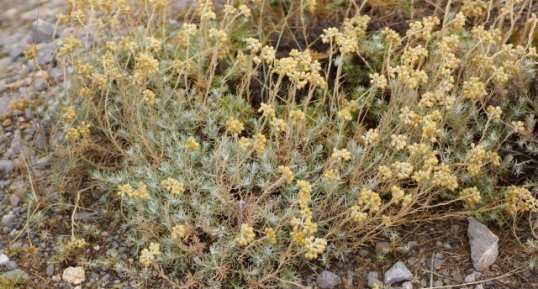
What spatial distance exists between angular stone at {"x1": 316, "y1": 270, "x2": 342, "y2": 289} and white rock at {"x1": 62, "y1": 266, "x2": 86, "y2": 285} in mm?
1317

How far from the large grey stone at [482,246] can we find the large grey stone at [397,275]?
0.39m

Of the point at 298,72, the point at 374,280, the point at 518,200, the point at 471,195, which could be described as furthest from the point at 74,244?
the point at 518,200

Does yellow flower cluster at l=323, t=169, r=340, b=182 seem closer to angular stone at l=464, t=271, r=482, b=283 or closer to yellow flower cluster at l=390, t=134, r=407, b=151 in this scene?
A: yellow flower cluster at l=390, t=134, r=407, b=151

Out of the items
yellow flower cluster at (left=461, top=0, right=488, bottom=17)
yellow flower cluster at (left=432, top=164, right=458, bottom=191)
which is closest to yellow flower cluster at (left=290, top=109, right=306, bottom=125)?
yellow flower cluster at (left=432, top=164, right=458, bottom=191)

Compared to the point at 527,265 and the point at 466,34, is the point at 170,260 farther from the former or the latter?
the point at 466,34

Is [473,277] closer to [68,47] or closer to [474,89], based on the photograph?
[474,89]

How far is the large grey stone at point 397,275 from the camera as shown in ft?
11.5

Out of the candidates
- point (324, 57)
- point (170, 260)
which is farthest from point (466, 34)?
point (170, 260)

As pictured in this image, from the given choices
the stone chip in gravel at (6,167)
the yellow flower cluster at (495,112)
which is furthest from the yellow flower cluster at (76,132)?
the yellow flower cluster at (495,112)

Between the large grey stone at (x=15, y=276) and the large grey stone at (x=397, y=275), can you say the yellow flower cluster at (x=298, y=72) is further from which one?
the large grey stone at (x=15, y=276)

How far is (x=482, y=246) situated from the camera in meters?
3.59

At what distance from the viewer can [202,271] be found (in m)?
3.43

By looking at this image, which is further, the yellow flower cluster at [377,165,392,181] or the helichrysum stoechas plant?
the helichrysum stoechas plant

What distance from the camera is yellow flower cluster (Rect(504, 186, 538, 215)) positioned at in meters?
3.43
